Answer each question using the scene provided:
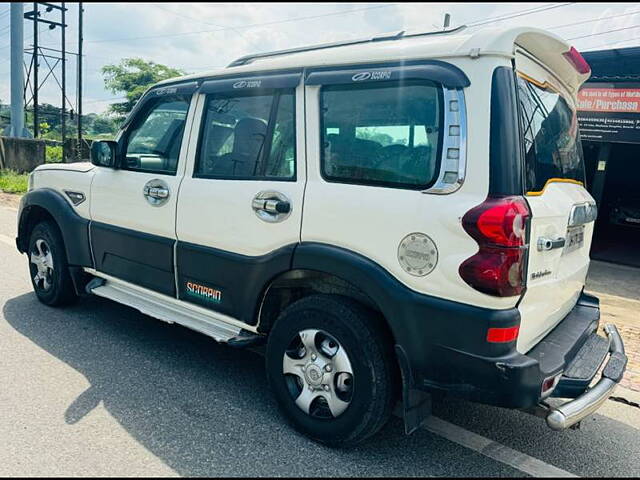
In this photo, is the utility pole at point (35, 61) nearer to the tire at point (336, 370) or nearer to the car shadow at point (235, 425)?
the car shadow at point (235, 425)

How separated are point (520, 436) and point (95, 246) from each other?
3.48 metres

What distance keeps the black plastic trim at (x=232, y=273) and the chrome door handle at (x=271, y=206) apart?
19 cm

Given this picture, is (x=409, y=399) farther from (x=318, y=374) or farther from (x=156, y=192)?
(x=156, y=192)

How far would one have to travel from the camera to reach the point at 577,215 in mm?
3020

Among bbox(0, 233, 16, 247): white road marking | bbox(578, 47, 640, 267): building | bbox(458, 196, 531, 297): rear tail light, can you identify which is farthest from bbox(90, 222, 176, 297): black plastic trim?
bbox(578, 47, 640, 267): building

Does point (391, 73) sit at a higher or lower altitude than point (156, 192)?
higher

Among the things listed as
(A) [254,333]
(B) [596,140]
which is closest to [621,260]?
(B) [596,140]

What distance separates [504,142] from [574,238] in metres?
1.11

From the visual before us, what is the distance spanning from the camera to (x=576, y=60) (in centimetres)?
313

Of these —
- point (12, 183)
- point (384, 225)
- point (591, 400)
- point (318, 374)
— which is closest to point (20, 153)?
point (12, 183)

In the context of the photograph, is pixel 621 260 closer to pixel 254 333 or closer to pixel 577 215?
pixel 577 215

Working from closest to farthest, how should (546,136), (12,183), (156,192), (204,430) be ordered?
(546,136) < (204,430) < (156,192) < (12,183)

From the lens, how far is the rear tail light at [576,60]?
302cm

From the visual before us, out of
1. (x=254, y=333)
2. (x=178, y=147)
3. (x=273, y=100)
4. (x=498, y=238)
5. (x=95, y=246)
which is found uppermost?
(x=273, y=100)
